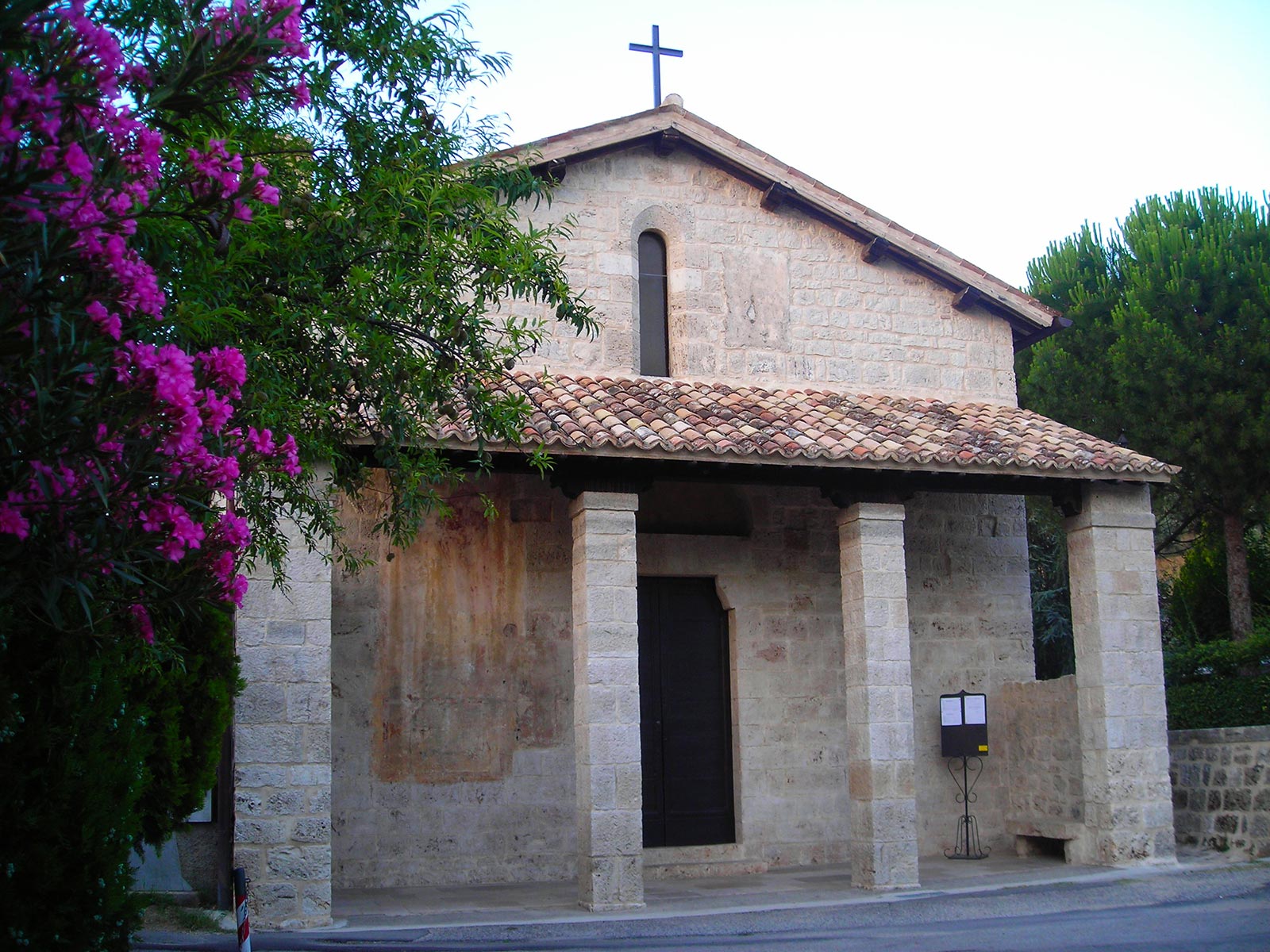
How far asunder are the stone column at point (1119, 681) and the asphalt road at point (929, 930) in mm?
962

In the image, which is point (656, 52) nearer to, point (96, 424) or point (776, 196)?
point (776, 196)

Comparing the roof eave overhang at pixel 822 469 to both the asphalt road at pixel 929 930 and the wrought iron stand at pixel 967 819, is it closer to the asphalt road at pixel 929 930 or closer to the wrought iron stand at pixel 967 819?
the wrought iron stand at pixel 967 819

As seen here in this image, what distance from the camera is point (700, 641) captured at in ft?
40.0

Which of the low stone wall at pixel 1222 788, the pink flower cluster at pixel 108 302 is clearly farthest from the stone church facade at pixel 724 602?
the pink flower cluster at pixel 108 302

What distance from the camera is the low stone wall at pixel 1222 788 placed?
11047mm

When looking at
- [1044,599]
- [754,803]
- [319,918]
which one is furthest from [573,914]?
[1044,599]

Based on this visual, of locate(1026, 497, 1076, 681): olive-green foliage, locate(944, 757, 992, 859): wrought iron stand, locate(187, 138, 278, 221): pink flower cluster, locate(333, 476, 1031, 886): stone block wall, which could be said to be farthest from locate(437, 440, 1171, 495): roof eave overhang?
locate(1026, 497, 1076, 681): olive-green foliage

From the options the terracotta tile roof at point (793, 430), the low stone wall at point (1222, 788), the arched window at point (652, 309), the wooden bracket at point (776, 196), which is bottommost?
the low stone wall at point (1222, 788)

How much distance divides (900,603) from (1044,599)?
13.4m

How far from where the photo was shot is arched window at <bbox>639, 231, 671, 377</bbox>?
12328 mm

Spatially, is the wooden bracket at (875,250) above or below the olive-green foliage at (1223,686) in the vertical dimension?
above

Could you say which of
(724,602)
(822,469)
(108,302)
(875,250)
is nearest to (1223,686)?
(724,602)

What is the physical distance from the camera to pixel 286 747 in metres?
8.98

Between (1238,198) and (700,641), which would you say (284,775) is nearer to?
(700,641)
